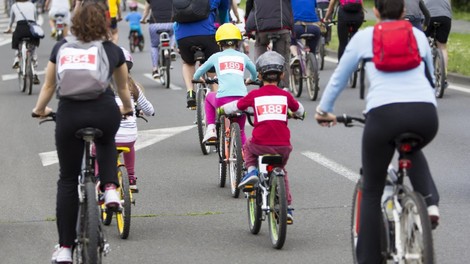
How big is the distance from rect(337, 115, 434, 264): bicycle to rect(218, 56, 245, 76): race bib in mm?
4408

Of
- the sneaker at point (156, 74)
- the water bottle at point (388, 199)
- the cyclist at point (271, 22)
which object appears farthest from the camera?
the sneaker at point (156, 74)

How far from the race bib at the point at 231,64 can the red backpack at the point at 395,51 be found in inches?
190

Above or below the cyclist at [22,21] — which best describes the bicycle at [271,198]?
above

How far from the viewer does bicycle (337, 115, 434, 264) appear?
6703mm

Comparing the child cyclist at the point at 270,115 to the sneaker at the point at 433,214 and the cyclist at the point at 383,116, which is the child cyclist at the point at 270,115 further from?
the sneaker at the point at 433,214

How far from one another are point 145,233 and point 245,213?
3.37 ft

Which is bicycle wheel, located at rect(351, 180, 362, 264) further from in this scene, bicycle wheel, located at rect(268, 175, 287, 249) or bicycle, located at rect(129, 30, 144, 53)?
bicycle, located at rect(129, 30, 144, 53)

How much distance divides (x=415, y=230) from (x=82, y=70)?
2113mm

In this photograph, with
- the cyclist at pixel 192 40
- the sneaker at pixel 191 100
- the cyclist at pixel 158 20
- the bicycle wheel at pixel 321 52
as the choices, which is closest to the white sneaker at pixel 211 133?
the sneaker at pixel 191 100

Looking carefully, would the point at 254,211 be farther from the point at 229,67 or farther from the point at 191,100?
the point at 191,100

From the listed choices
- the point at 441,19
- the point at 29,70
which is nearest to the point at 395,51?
the point at 441,19

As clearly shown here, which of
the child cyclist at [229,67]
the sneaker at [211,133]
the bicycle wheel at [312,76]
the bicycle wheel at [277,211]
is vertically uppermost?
the child cyclist at [229,67]

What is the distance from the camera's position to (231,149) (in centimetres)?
1145

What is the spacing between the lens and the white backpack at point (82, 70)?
7633 millimetres
